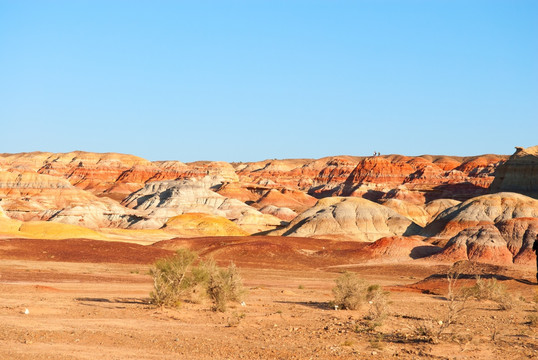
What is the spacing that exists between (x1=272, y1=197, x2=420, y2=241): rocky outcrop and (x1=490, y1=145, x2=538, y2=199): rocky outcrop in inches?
1337

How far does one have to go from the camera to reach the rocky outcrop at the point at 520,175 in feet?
393

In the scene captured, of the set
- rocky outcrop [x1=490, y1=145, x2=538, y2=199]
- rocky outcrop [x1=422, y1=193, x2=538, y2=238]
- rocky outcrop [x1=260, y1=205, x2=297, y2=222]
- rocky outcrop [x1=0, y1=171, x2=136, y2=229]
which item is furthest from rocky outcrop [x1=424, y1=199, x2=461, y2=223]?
rocky outcrop [x1=0, y1=171, x2=136, y2=229]

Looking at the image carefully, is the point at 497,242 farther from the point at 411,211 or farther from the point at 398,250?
the point at 411,211

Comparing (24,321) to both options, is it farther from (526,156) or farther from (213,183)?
(213,183)

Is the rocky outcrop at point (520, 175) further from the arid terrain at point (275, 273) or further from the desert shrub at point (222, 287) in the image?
the desert shrub at point (222, 287)

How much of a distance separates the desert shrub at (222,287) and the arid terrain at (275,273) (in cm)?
57

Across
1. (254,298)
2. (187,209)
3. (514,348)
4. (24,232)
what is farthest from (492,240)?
(187,209)

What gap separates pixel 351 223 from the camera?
93.6 m

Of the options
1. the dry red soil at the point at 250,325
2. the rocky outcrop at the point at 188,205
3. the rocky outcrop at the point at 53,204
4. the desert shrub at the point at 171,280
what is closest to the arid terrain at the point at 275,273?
Answer: the dry red soil at the point at 250,325

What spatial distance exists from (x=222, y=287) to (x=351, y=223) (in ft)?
228

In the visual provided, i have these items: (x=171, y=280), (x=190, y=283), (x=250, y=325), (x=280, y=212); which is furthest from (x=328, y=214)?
(x=250, y=325)

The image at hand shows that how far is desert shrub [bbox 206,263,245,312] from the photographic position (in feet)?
82.3

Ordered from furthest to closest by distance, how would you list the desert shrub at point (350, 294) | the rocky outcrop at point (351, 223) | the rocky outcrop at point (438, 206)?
the rocky outcrop at point (438, 206)
the rocky outcrop at point (351, 223)
the desert shrub at point (350, 294)

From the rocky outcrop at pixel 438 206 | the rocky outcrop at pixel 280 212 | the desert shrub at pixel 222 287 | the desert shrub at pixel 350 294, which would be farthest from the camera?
the rocky outcrop at pixel 280 212
